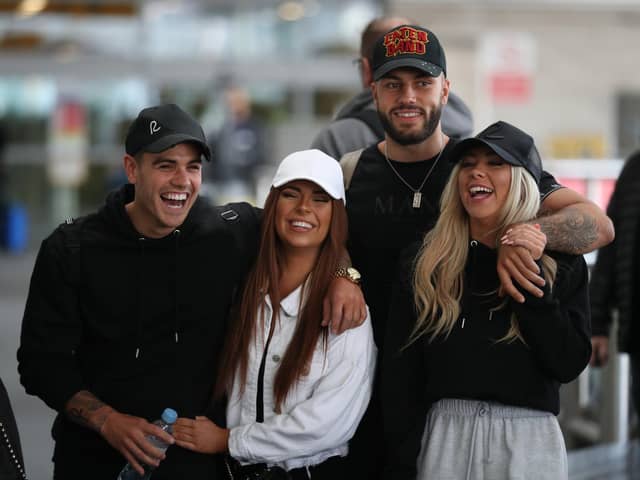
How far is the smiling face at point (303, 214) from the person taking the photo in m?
3.54

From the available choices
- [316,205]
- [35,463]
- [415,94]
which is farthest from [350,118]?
[35,463]

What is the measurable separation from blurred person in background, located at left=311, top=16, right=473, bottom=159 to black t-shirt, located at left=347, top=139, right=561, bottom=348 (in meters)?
0.71

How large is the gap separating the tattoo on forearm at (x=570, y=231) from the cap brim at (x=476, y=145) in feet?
0.72

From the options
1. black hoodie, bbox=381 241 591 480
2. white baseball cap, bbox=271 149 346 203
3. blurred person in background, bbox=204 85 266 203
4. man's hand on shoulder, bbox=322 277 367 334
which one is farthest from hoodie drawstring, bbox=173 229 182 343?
blurred person in background, bbox=204 85 266 203

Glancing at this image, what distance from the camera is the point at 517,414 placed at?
11.0 feet

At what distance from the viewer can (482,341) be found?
3.34 m

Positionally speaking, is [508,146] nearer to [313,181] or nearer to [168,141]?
[313,181]

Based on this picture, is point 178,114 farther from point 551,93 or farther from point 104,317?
point 551,93

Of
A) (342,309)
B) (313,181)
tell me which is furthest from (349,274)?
(313,181)

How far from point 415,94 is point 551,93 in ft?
53.7

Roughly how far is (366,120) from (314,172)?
131cm

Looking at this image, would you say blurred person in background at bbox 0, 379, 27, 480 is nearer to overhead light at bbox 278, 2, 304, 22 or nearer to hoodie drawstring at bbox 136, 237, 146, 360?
hoodie drawstring at bbox 136, 237, 146, 360

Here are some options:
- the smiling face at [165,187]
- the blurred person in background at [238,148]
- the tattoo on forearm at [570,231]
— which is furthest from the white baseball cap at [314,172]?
the blurred person in background at [238,148]

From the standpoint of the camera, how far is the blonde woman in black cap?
3307 mm
